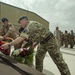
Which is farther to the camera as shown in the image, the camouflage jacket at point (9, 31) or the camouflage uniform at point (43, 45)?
the camouflage jacket at point (9, 31)

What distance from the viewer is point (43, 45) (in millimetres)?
3229

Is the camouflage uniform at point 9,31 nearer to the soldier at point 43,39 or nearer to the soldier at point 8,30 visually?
the soldier at point 8,30

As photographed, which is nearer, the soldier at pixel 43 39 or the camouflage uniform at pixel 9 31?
the soldier at pixel 43 39

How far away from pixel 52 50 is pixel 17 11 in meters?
20.3

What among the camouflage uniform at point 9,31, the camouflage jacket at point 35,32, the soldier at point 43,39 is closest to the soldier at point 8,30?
the camouflage uniform at point 9,31

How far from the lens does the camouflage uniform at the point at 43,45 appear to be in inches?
117

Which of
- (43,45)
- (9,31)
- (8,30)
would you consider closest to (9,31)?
(9,31)

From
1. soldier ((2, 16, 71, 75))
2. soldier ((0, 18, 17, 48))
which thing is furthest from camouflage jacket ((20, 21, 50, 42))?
soldier ((0, 18, 17, 48))

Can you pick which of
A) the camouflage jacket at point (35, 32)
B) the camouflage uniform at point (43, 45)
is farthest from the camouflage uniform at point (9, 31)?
the camouflage jacket at point (35, 32)

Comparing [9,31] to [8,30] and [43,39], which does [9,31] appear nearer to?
[8,30]

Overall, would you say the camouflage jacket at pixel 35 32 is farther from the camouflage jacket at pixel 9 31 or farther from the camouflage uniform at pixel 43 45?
the camouflage jacket at pixel 9 31

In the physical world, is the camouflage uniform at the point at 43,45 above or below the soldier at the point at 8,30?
below

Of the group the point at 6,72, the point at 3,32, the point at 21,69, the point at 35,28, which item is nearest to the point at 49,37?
the point at 35,28

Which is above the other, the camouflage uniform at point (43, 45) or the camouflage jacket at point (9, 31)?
the camouflage jacket at point (9, 31)
